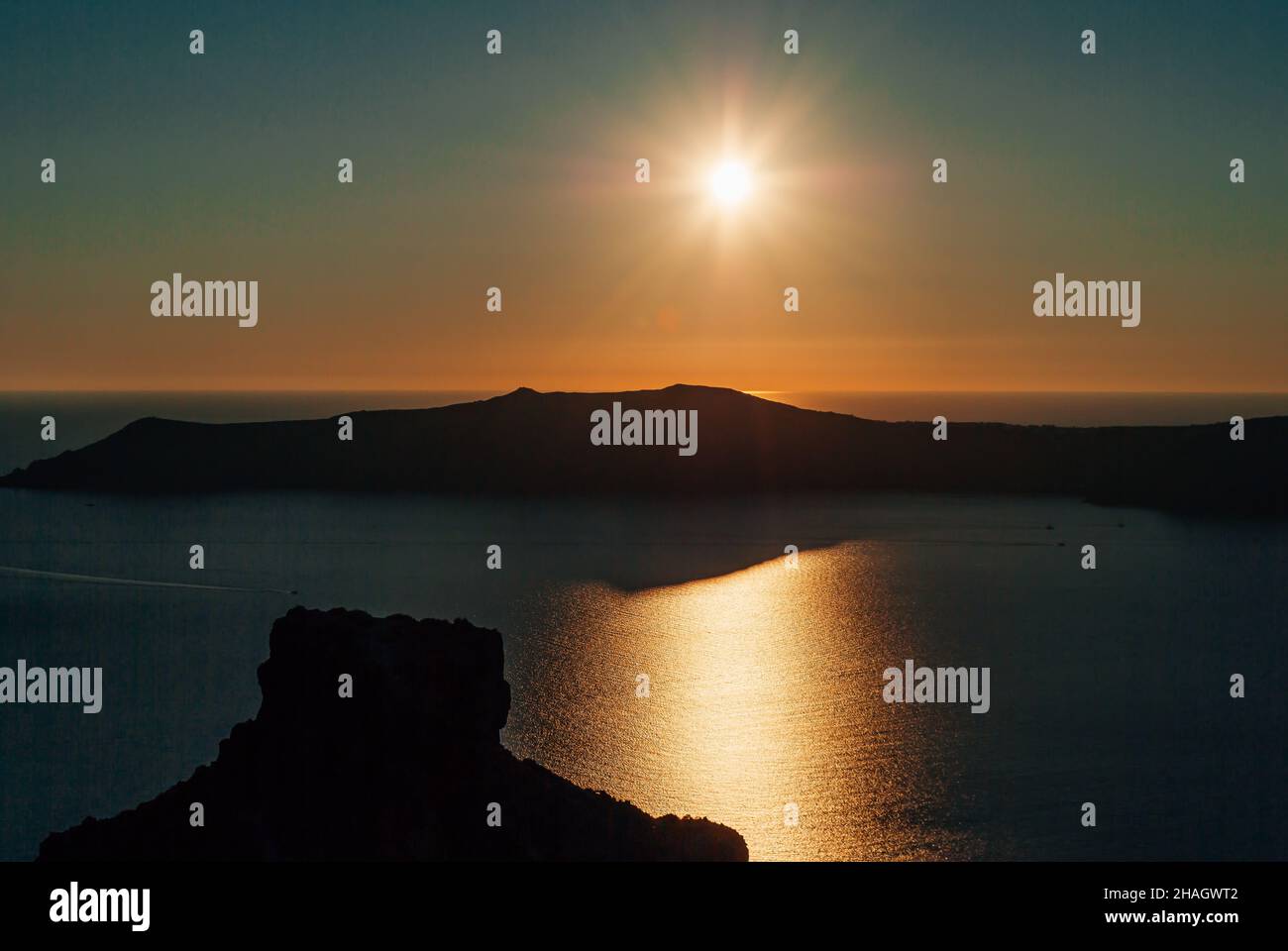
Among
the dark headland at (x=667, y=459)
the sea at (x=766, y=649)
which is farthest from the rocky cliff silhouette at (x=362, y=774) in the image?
the dark headland at (x=667, y=459)

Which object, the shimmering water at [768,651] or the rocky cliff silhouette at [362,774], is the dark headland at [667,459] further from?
the rocky cliff silhouette at [362,774]

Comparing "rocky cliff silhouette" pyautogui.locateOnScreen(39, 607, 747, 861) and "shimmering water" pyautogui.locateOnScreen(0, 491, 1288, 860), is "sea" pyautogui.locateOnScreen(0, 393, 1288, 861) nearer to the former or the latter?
"shimmering water" pyautogui.locateOnScreen(0, 491, 1288, 860)

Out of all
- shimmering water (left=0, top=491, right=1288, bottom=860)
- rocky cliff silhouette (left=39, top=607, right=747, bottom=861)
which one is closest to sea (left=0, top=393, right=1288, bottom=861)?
shimmering water (left=0, top=491, right=1288, bottom=860)

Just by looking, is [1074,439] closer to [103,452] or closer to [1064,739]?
[1064,739]

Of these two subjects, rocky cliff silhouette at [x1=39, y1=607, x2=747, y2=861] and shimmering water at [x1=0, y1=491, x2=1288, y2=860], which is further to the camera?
shimmering water at [x1=0, y1=491, x2=1288, y2=860]

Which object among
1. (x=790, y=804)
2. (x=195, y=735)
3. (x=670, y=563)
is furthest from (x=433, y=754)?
(x=670, y=563)

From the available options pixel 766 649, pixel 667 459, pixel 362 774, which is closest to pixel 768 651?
pixel 766 649
